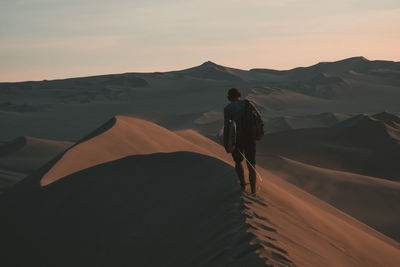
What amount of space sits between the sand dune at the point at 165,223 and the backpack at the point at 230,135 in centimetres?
53

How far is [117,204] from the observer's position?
6.48 metres

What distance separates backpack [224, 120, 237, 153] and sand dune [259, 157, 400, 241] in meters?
5.35

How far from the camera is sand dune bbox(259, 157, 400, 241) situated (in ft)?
34.9

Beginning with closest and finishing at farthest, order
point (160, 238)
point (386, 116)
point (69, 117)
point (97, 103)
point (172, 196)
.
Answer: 1. point (160, 238)
2. point (172, 196)
3. point (386, 116)
4. point (69, 117)
5. point (97, 103)

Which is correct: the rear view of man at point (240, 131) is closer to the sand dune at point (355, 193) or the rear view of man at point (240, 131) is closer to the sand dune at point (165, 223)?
the sand dune at point (165, 223)

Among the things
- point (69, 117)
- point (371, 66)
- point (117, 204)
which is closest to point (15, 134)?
point (69, 117)

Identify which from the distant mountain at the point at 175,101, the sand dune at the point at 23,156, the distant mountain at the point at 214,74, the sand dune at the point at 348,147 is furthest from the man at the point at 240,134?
the distant mountain at the point at 214,74

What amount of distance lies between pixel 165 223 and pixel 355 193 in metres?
7.87

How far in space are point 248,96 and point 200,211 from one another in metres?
58.6

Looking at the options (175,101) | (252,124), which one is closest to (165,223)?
(252,124)

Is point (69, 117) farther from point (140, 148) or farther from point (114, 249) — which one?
point (114, 249)

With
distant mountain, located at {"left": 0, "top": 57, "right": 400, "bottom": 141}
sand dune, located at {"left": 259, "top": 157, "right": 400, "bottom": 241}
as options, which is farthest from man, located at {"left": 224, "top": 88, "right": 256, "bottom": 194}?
distant mountain, located at {"left": 0, "top": 57, "right": 400, "bottom": 141}

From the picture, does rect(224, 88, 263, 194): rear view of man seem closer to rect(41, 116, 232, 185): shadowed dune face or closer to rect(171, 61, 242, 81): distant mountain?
rect(41, 116, 232, 185): shadowed dune face

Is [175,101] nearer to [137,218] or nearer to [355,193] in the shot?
[355,193]
